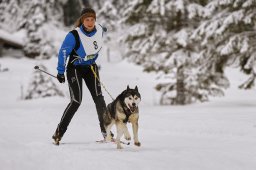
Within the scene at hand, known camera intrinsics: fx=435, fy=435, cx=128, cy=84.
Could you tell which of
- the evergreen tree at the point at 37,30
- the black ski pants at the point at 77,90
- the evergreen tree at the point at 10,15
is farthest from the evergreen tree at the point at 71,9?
the black ski pants at the point at 77,90

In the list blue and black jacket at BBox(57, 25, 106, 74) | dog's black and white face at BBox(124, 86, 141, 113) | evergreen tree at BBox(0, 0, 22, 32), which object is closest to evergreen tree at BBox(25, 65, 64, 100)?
blue and black jacket at BBox(57, 25, 106, 74)

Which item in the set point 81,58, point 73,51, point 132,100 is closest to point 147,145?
point 132,100

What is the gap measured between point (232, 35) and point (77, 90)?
9.89m

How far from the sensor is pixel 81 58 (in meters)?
7.50

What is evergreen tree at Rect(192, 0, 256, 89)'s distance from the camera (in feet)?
49.4

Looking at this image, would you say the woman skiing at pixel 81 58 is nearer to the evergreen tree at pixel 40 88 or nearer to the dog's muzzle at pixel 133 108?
the dog's muzzle at pixel 133 108

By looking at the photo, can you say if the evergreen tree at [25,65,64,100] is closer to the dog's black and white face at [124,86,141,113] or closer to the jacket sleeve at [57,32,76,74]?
the jacket sleeve at [57,32,76,74]

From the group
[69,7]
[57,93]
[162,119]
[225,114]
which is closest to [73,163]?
[162,119]

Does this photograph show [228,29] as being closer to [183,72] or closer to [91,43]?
[183,72]

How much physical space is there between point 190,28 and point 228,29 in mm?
3316

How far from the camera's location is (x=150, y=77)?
44344 millimetres

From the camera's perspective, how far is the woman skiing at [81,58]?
733 cm

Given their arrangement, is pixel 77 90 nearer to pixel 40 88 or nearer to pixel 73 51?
pixel 73 51

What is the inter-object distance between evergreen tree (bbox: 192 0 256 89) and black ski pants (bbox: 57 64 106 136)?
8170 millimetres
